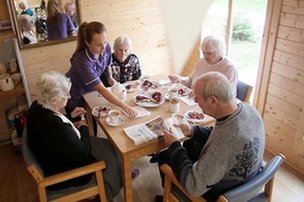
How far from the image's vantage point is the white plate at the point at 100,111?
1945mm

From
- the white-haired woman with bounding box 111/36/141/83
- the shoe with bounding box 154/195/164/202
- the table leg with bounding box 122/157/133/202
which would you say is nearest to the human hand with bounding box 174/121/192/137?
the table leg with bounding box 122/157/133/202

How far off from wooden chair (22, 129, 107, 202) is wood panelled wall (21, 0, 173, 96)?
1.39 meters

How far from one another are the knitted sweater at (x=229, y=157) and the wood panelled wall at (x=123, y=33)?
2021mm

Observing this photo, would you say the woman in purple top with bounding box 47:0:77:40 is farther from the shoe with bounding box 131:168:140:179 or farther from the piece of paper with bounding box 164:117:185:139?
the piece of paper with bounding box 164:117:185:139

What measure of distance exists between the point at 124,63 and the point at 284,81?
1385 millimetres

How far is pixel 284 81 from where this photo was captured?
242cm

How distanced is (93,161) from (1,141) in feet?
5.53

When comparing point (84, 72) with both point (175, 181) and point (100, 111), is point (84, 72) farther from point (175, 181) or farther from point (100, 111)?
point (175, 181)

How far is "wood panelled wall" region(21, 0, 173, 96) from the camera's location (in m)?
2.86

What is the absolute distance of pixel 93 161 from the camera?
1.71 m

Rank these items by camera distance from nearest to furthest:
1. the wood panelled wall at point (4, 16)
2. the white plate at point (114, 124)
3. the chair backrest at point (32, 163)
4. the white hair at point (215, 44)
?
the chair backrest at point (32, 163)
the white plate at point (114, 124)
the white hair at point (215, 44)
the wood panelled wall at point (4, 16)

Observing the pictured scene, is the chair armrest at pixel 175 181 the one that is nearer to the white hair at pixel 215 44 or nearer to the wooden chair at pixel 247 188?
the wooden chair at pixel 247 188

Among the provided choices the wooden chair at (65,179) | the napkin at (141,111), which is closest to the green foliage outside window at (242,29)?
the napkin at (141,111)

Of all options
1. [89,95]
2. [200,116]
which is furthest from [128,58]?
[200,116]
